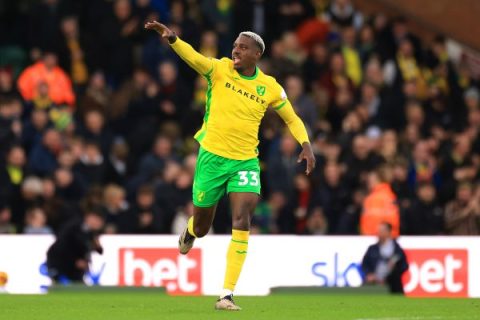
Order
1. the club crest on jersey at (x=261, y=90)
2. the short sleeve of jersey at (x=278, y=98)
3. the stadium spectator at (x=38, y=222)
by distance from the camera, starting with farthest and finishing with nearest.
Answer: the stadium spectator at (x=38, y=222) → the short sleeve of jersey at (x=278, y=98) → the club crest on jersey at (x=261, y=90)

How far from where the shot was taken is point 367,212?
2012 cm

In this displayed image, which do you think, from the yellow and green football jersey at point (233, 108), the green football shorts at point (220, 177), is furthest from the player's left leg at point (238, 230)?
the yellow and green football jersey at point (233, 108)

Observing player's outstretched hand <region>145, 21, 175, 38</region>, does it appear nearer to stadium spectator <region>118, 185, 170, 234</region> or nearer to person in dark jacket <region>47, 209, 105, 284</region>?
person in dark jacket <region>47, 209, 105, 284</region>

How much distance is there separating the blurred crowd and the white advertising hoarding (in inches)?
37.2

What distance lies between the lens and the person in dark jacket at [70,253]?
18391 millimetres

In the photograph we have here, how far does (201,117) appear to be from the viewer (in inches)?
872

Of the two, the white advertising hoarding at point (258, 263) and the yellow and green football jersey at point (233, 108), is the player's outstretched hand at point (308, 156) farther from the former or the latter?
the white advertising hoarding at point (258, 263)

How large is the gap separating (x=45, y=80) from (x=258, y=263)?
15.3ft

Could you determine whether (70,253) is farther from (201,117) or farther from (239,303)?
(201,117)

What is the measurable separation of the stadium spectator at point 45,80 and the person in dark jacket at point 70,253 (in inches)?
140

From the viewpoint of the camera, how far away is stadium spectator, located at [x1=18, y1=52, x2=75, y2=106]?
21541 millimetres

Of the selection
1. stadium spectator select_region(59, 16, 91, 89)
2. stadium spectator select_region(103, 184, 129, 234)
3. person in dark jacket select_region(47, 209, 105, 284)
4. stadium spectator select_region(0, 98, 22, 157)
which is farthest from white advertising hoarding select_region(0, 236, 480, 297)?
stadium spectator select_region(59, 16, 91, 89)

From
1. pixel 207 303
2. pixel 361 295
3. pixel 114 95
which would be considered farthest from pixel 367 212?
pixel 207 303

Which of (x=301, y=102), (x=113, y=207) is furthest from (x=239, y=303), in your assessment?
(x=301, y=102)
